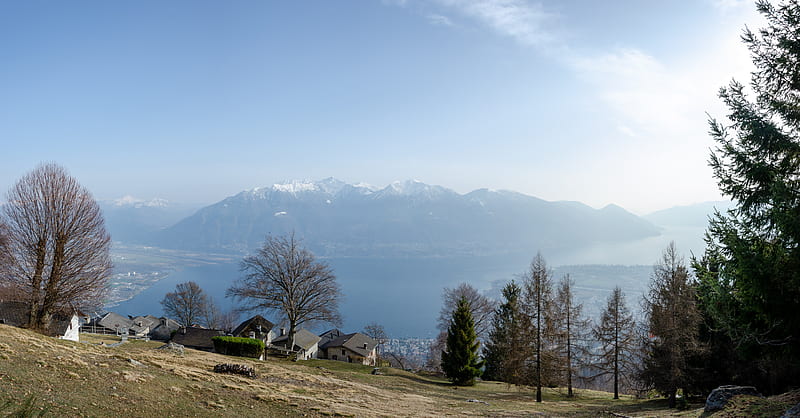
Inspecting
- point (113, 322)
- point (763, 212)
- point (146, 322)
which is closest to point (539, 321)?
point (763, 212)

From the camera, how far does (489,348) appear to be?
43.9 m

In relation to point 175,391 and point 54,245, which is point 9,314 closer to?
point 54,245

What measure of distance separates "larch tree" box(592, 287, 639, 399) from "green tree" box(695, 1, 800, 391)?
17.7 meters

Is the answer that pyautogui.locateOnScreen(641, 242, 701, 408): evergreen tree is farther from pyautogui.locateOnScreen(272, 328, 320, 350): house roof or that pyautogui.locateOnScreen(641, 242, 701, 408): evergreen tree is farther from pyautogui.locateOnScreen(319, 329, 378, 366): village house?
pyautogui.locateOnScreen(272, 328, 320, 350): house roof

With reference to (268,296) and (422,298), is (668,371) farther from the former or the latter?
(422,298)

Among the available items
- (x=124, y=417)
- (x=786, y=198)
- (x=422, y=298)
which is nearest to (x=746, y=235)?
(x=786, y=198)

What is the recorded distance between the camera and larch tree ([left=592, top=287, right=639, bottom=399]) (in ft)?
91.5

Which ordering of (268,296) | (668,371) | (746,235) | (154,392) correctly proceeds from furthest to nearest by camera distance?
(268,296)
(668,371)
(154,392)
(746,235)

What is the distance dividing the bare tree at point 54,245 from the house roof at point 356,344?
3770 cm

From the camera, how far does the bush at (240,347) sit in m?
31.4

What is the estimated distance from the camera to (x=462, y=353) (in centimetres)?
3177

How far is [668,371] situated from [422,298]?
16409 cm

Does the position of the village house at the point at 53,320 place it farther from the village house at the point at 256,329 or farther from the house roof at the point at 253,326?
the house roof at the point at 253,326

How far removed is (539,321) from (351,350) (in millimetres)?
39038
